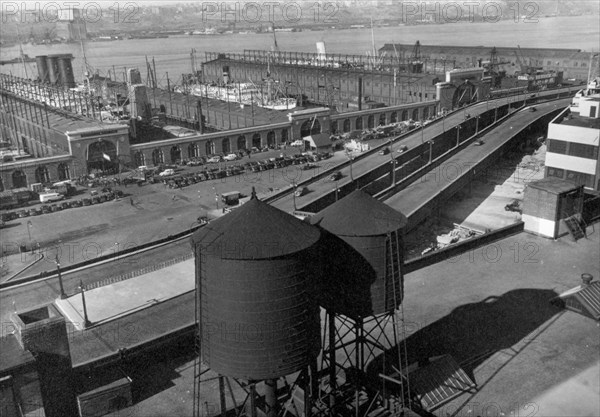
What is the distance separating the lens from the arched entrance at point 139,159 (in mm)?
69781

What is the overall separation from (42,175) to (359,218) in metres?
57.1

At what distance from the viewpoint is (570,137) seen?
53.7m

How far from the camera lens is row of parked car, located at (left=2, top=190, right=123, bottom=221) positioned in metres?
53.8

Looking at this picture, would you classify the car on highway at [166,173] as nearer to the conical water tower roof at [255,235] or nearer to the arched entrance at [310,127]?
the arched entrance at [310,127]

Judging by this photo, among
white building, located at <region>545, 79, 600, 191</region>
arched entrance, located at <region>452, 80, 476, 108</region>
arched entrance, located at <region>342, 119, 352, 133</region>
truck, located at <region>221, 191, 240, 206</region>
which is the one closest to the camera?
white building, located at <region>545, 79, 600, 191</region>

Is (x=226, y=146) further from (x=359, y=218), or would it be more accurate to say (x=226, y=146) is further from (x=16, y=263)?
(x=359, y=218)

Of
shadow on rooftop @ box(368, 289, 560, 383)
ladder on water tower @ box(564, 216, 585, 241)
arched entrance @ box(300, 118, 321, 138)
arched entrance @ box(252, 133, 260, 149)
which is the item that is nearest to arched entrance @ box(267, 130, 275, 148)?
arched entrance @ box(252, 133, 260, 149)

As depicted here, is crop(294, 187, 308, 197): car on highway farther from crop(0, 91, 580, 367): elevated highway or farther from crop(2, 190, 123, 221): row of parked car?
crop(2, 190, 123, 221): row of parked car

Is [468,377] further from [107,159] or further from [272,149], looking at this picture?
[272,149]

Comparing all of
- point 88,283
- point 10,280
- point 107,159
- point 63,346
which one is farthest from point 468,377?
point 107,159

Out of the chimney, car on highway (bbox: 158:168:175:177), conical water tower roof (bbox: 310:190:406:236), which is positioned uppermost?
conical water tower roof (bbox: 310:190:406:236)

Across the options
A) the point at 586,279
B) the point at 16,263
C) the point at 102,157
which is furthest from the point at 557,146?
the point at 102,157

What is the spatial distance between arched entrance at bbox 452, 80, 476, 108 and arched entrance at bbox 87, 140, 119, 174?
6373 cm

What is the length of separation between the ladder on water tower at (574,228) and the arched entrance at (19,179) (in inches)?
2136
